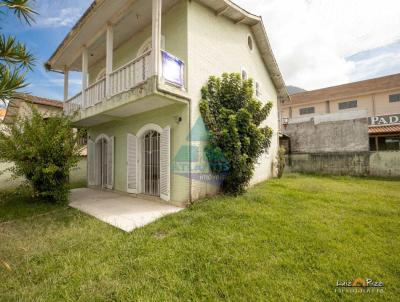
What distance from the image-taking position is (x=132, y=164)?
777cm

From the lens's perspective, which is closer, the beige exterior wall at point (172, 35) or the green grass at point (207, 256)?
the green grass at point (207, 256)

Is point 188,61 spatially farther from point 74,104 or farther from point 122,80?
point 74,104

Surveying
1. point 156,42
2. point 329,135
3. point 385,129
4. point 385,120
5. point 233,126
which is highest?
point 156,42

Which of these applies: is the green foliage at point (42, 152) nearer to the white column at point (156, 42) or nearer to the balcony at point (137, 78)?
the balcony at point (137, 78)

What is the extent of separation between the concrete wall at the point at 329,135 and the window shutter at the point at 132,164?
496 inches

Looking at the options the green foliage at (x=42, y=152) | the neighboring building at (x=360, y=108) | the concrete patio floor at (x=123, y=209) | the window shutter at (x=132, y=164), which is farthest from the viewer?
the neighboring building at (x=360, y=108)

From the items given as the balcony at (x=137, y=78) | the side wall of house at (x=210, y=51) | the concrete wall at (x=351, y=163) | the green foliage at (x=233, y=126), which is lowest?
the concrete wall at (x=351, y=163)

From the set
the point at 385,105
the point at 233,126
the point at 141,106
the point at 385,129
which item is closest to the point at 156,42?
the point at 141,106

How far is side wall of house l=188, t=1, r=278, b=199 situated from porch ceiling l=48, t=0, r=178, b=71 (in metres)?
1.25

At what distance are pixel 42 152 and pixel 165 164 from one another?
13.0 ft

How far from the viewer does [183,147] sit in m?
6.21
